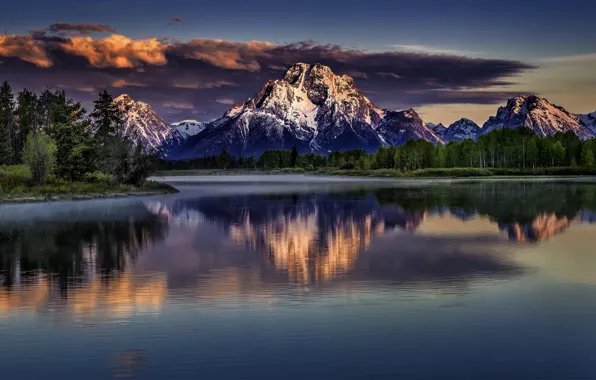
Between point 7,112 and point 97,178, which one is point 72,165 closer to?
point 97,178

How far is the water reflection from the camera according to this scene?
2277 centimetres

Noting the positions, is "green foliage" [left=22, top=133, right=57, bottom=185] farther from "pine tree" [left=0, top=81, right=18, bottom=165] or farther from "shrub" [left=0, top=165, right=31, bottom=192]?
"pine tree" [left=0, top=81, right=18, bottom=165]

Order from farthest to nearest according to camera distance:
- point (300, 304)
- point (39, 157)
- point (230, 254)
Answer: point (39, 157)
point (230, 254)
point (300, 304)

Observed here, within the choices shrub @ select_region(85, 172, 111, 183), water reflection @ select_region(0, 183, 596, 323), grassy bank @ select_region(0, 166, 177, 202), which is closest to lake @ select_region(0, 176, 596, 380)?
water reflection @ select_region(0, 183, 596, 323)

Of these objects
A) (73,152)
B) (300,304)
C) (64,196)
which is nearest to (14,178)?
(73,152)

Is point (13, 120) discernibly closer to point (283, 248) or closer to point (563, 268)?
point (283, 248)

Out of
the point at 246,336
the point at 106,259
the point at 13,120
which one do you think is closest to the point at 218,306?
the point at 246,336

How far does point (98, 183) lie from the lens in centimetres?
9588

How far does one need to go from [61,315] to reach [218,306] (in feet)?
15.3

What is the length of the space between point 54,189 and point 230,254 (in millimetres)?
57513

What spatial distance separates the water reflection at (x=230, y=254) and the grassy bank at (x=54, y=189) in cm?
1988

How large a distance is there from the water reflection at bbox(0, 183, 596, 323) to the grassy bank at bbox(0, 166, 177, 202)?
19878 millimetres

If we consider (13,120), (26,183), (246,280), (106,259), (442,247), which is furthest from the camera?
(13,120)

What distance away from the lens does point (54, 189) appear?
272 ft
